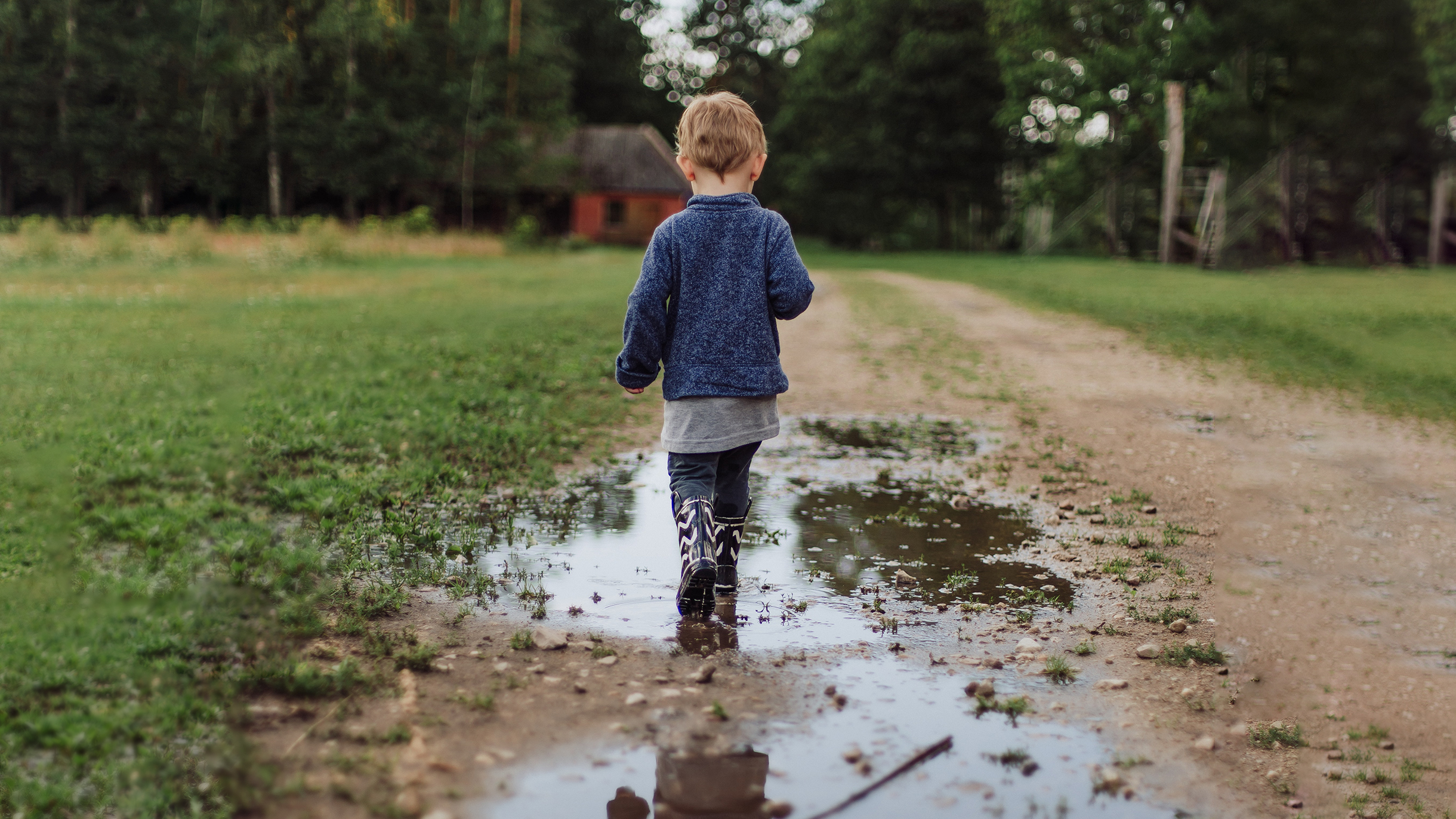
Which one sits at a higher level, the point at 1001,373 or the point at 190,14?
the point at 190,14

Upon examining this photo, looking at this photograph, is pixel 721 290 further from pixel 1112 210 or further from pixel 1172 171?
pixel 1112 210

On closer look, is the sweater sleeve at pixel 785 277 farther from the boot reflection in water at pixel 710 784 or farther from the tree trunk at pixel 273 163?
the tree trunk at pixel 273 163

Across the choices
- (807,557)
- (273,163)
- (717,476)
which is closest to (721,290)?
(717,476)

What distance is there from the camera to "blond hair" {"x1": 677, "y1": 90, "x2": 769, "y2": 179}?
4055 mm

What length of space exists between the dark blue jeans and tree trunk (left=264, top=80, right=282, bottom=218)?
37.5 m

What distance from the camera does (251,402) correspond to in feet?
26.4

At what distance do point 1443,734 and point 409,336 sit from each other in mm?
11174

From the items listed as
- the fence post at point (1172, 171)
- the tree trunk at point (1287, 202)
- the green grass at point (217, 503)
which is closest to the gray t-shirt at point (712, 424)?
the green grass at point (217, 503)

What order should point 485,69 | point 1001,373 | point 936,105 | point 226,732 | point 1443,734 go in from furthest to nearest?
1. point 936,105
2. point 485,69
3. point 1001,373
4. point 1443,734
5. point 226,732

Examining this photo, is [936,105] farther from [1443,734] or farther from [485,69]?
[1443,734]

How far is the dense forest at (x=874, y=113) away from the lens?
27.7 metres

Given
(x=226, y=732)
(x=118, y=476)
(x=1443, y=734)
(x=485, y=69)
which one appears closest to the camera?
(x=226, y=732)

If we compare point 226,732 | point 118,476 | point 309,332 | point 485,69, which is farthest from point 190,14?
point 226,732

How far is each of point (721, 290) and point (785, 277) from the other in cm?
24
